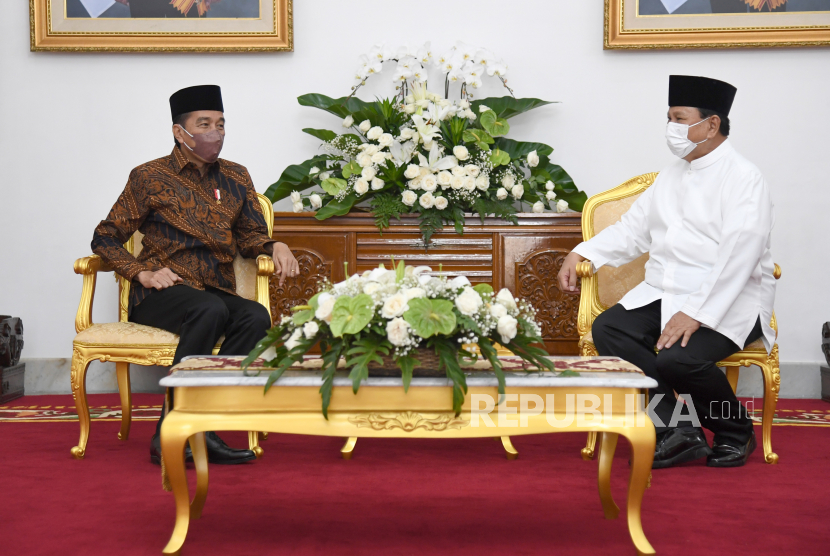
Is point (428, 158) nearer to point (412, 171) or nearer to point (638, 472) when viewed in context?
point (412, 171)

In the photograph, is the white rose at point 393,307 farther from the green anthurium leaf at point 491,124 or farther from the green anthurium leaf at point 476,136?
the green anthurium leaf at point 491,124

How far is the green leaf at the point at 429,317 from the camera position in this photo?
188 cm

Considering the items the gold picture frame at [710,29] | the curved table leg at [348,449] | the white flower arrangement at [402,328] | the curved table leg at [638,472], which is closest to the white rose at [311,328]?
the white flower arrangement at [402,328]

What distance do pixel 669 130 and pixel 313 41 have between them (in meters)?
2.54

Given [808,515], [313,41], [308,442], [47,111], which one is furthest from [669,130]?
[47,111]

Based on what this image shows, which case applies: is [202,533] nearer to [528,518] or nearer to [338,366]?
[338,366]

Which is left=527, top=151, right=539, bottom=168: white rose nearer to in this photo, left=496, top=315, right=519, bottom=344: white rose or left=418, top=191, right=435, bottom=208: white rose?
left=418, top=191, right=435, bottom=208: white rose

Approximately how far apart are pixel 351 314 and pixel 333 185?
8.00 ft

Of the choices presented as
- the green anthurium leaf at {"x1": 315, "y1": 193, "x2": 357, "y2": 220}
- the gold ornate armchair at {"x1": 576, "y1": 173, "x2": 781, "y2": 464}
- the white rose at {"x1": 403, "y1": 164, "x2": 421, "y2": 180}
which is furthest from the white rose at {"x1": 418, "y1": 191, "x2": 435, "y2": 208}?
the gold ornate armchair at {"x1": 576, "y1": 173, "x2": 781, "y2": 464}

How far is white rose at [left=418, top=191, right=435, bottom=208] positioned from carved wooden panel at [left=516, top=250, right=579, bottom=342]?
0.64 metres

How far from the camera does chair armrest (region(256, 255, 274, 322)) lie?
133 inches

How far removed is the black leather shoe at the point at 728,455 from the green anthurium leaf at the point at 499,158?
1.95m

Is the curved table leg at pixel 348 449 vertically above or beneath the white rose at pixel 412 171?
beneath

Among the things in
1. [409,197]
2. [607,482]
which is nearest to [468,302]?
[607,482]
